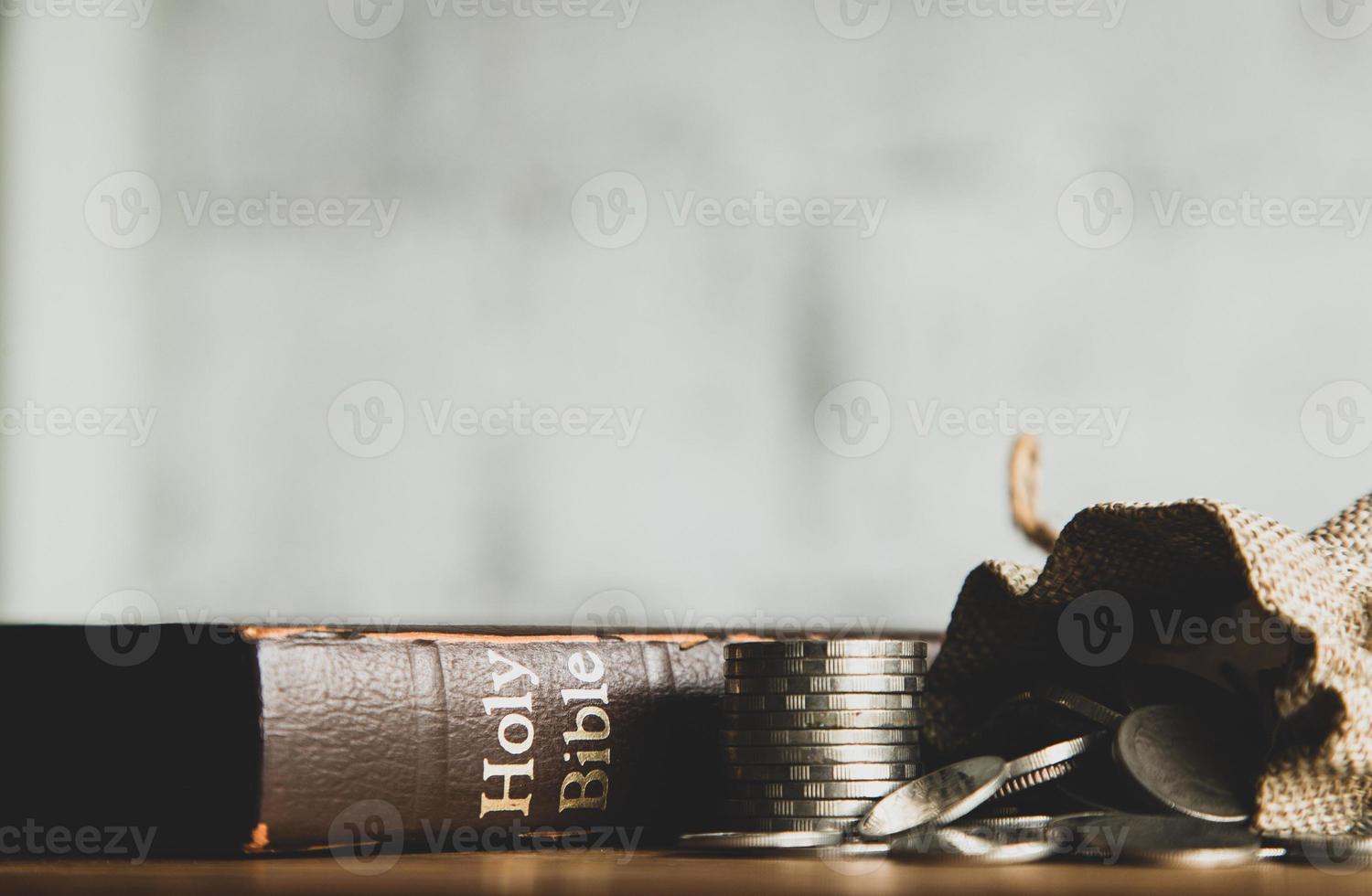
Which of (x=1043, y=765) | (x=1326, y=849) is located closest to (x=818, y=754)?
(x=1043, y=765)

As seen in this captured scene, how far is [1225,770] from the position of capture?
70 centimetres

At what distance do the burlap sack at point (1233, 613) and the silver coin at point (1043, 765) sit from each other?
0.09 metres

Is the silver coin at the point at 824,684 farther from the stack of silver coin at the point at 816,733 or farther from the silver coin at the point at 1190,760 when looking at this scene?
the silver coin at the point at 1190,760

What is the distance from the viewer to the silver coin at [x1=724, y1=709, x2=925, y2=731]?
71 centimetres

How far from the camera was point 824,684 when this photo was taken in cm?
71

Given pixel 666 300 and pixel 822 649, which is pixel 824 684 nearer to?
pixel 822 649

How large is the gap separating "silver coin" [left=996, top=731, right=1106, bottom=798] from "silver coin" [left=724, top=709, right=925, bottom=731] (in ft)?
0.20

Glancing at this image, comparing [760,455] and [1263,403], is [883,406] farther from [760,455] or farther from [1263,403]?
[1263,403]

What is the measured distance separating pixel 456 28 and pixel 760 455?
85cm

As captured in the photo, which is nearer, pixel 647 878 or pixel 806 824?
pixel 647 878

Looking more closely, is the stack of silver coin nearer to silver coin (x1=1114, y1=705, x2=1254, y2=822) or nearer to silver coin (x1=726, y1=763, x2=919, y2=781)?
silver coin (x1=726, y1=763, x2=919, y2=781)

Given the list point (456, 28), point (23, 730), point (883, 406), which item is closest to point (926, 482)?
point (883, 406)

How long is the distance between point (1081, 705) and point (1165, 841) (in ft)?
0.46

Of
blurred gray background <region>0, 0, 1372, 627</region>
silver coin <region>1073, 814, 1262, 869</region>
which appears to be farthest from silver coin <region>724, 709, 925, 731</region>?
blurred gray background <region>0, 0, 1372, 627</region>
